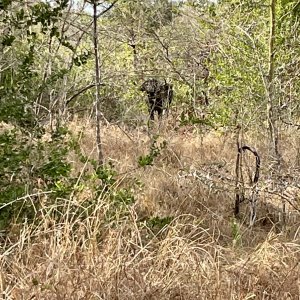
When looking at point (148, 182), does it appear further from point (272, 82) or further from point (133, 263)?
point (133, 263)

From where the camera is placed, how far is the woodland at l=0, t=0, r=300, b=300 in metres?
2.69

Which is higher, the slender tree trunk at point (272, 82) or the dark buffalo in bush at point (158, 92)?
the slender tree trunk at point (272, 82)

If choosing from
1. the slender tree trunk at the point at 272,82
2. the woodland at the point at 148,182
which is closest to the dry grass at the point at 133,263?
the woodland at the point at 148,182

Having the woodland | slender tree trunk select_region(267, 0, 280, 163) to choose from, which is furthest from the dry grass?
slender tree trunk select_region(267, 0, 280, 163)

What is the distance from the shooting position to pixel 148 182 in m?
4.93

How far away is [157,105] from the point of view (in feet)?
26.9

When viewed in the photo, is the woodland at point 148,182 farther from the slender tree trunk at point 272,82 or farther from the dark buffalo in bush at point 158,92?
the dark buffalo in bush at point 158,92

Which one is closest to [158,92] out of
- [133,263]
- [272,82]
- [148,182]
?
[148,182]

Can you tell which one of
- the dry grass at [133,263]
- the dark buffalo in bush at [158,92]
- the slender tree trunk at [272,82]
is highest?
the slender tree trunk at [272,82]

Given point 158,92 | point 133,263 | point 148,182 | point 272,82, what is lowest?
point 148,182

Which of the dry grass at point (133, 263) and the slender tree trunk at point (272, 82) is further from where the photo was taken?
the slender tree trunk at point (272, 82)

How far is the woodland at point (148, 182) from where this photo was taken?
269cm

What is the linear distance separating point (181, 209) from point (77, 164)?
123cm

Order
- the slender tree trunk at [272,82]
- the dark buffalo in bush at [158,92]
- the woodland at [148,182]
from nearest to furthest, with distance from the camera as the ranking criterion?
the woodland at [148,182], the slender tree trunk at [272,82], the dark buffalo in bush at [158,92]
